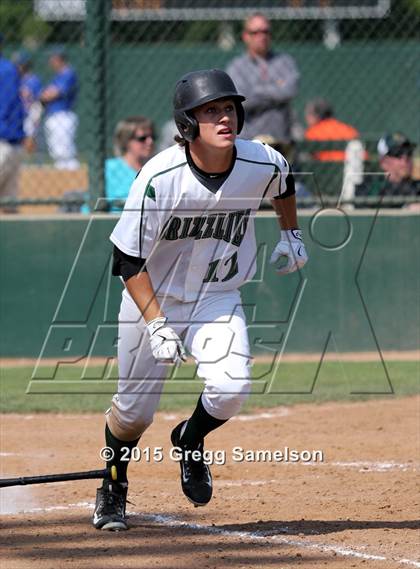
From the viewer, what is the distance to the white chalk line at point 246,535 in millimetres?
4266

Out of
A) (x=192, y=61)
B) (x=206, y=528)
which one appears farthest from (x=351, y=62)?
(x=206, y=528)

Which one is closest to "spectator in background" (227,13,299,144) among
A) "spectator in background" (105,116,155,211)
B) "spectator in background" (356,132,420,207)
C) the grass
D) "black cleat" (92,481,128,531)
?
"spectator in background" (356,132,420,207)

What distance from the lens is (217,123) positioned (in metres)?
4.51

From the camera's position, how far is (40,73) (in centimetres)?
1867

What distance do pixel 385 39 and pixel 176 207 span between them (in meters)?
6.46

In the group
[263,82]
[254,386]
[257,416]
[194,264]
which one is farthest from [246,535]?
[263,82]

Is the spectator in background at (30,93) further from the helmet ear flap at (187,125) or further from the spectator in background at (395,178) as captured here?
the helmet ear flap at (187,125)

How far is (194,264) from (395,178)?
4.81m

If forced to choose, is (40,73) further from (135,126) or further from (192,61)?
(135,126)

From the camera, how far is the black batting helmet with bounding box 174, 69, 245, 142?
4.46 meters

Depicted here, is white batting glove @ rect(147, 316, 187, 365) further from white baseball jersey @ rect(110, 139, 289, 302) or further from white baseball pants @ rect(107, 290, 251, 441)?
white baseball jersey @ rect(110, 139, 289, 302)

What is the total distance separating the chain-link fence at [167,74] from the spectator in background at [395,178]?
4 centimetres

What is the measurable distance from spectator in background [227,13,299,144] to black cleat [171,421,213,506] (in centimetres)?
504

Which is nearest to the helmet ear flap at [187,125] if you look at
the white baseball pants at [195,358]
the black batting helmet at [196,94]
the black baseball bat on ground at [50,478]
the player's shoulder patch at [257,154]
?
the black batting helmet at [196,94]
